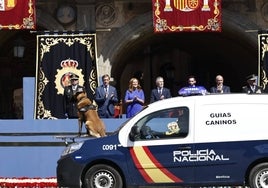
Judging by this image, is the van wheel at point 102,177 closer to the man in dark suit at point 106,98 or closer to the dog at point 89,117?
the dog at point 89,117

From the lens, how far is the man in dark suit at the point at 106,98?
48.5 ft

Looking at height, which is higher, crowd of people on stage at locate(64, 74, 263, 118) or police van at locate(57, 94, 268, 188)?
crowd of people on stage at locate(64, 74, 263, 118)

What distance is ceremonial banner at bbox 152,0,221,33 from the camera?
53.6 feet

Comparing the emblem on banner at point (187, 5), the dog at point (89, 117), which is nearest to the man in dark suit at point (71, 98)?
the dog at point (89, 117)

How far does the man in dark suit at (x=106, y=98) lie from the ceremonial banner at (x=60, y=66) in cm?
99

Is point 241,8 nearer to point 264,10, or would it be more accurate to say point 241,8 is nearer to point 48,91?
point 264,10

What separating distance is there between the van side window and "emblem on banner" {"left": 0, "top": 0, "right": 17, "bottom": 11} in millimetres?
6837

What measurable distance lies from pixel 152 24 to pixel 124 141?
7.47m

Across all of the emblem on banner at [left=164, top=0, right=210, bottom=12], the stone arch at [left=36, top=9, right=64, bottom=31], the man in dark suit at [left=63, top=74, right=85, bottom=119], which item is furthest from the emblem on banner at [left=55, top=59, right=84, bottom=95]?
the emblem on banner at [left=164, top=0, right=210, bottom=12]

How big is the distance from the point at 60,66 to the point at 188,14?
11.9ft

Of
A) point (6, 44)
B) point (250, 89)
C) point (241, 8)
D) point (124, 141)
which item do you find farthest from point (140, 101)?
point (6, 44)

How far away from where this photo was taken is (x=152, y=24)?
17.8 m

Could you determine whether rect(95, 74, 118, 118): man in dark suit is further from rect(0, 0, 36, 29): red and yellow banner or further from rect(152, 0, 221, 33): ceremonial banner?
rect(0, 0, 36, 29): red and yellow banner

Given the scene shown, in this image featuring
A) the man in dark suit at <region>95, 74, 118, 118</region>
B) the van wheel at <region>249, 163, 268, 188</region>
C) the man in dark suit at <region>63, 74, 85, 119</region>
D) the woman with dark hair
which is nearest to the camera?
the van wheel at <region>249, 163, 268, 188</region>
